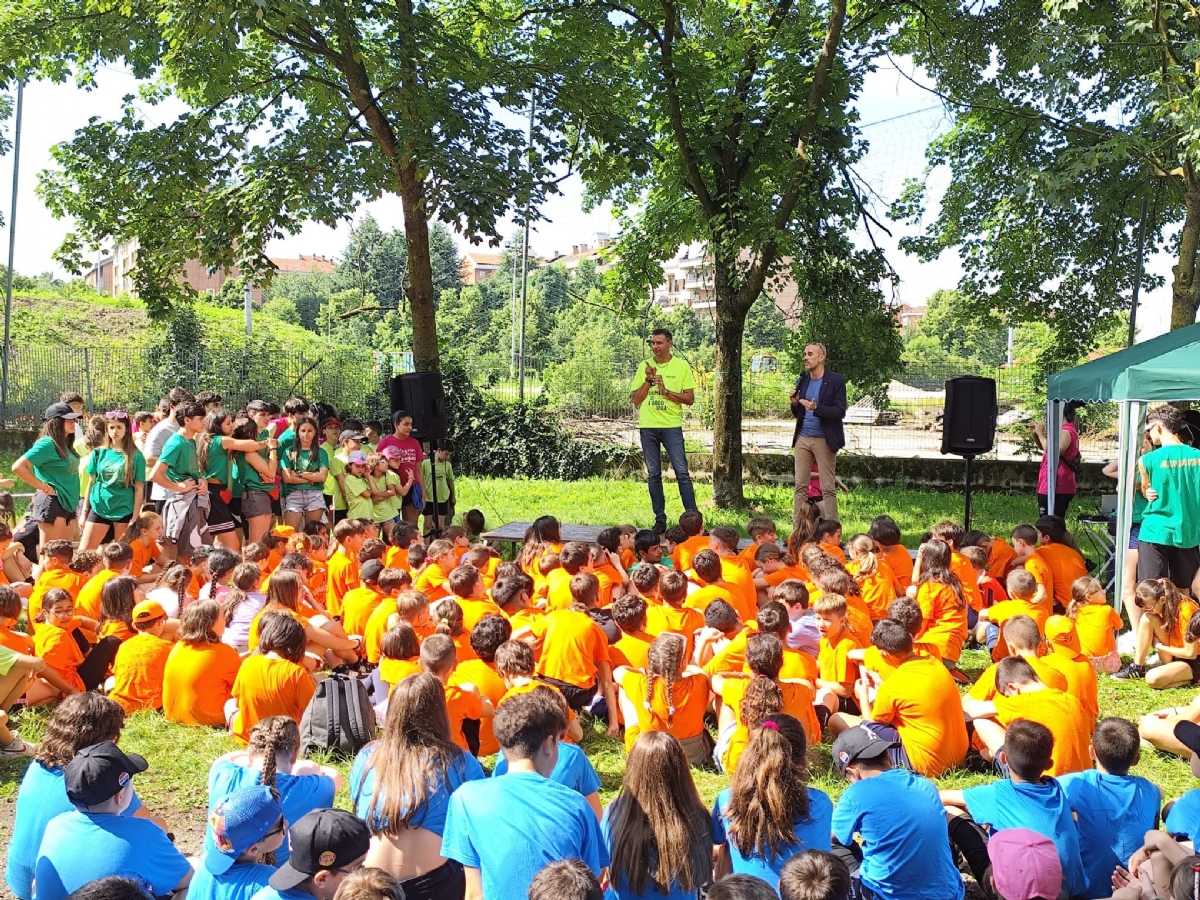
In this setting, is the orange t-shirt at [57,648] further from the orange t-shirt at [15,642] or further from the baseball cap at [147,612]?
the baseball cap at [147,612]

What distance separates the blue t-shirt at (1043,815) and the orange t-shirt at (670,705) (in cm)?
150

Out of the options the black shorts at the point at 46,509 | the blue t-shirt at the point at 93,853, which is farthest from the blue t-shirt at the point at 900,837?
the black shorts at the point at 46,509

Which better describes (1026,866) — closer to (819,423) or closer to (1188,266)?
(819,423)

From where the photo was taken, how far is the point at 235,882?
2951 millimetres

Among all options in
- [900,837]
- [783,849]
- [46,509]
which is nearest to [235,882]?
[783,849]

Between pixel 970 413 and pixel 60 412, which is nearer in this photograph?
pixel 60 412

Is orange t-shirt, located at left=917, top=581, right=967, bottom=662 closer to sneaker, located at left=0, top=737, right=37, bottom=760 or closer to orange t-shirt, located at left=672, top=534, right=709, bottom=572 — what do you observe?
orange t-shirt, located at left=672, top=534, right=709, bottom=572

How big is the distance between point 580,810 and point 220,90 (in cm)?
891

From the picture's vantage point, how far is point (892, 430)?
16.1 metres

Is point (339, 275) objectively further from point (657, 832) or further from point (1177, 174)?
point (657, 832)

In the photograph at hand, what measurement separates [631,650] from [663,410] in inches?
196

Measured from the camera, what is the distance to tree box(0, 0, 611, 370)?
9648 mm

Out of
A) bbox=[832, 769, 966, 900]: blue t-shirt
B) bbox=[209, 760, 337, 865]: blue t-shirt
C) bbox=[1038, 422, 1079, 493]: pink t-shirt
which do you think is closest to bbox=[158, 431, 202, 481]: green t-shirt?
bbox=[209, 760, 337, 865]: blue t-shirt

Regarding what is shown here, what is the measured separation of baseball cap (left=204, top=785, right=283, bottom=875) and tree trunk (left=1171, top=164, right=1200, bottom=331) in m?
11.1
